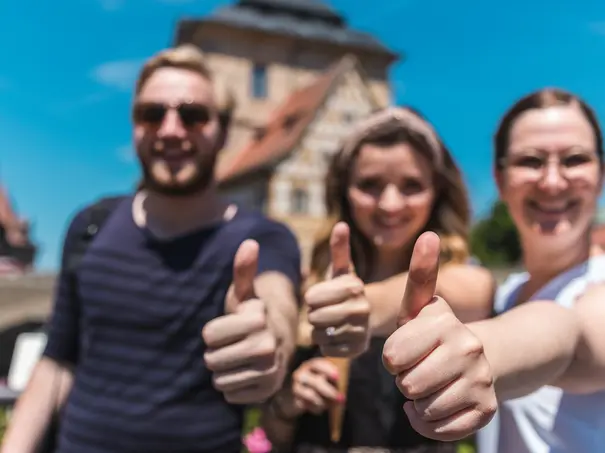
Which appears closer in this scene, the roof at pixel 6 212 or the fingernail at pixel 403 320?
the fingernail at pixel 403 320

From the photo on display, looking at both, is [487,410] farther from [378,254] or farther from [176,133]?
[176,133]

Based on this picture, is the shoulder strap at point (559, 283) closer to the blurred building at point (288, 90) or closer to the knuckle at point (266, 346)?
the knuckle at point (266, 346)

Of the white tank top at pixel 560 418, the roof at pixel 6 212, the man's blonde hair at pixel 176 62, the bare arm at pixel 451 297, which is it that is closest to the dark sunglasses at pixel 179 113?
the man's blonde hair at pixel 176 62

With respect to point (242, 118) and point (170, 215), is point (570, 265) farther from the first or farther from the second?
point (242, 118)

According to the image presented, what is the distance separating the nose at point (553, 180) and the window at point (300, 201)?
1485 centimetres

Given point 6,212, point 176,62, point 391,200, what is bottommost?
point 391,200

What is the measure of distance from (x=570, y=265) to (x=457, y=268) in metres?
0.26

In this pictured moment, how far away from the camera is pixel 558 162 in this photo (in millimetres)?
1386

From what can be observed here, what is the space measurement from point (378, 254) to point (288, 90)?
1972 cm

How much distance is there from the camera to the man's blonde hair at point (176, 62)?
189cm

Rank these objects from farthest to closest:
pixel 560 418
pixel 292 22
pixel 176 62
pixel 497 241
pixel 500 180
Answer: pixel 497 241
pixel 292 22
pixel 176 62
pixel 500 180
pixel 560 418

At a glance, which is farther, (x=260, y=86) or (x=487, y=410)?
(x=260, y=86)

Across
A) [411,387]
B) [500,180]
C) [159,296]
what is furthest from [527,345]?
[159,296]

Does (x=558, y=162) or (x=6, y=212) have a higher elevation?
(x=6, y=212)
